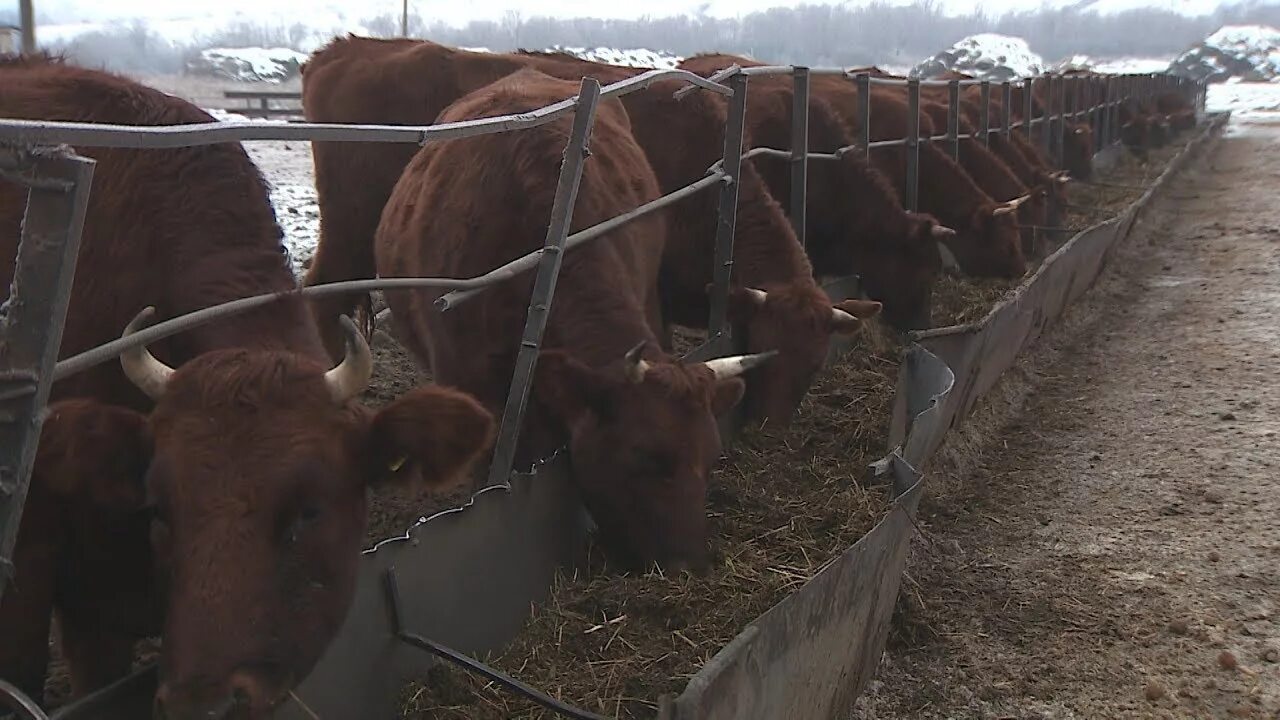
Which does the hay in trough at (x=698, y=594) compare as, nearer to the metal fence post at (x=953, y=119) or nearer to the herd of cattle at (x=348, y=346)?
the herd of cattle at (x=348, y=346)

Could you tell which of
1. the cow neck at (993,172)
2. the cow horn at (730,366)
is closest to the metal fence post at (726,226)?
the cow horn at (730,366)

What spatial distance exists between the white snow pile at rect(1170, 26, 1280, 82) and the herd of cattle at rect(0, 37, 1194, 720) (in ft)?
252

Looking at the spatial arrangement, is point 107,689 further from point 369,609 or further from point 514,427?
point 514,427

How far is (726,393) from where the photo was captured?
12.9 feet

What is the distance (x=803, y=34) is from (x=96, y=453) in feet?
210

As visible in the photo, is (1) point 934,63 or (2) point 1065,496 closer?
(2) point 1065,496

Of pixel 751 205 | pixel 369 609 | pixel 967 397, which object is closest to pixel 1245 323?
pixel 967 397

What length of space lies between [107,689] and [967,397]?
14.5 ft

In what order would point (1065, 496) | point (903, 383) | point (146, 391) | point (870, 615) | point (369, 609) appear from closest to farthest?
point (146, 391) → point (369, 609) → point (870, 615) → point (903, 383) → point (1065, 496)

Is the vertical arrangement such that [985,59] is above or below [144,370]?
above

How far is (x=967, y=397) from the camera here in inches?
217

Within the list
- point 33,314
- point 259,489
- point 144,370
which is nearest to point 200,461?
point 259,489

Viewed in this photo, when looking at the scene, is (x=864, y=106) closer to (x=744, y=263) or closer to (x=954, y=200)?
(x=954, y=200)

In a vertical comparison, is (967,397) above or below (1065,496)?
above
